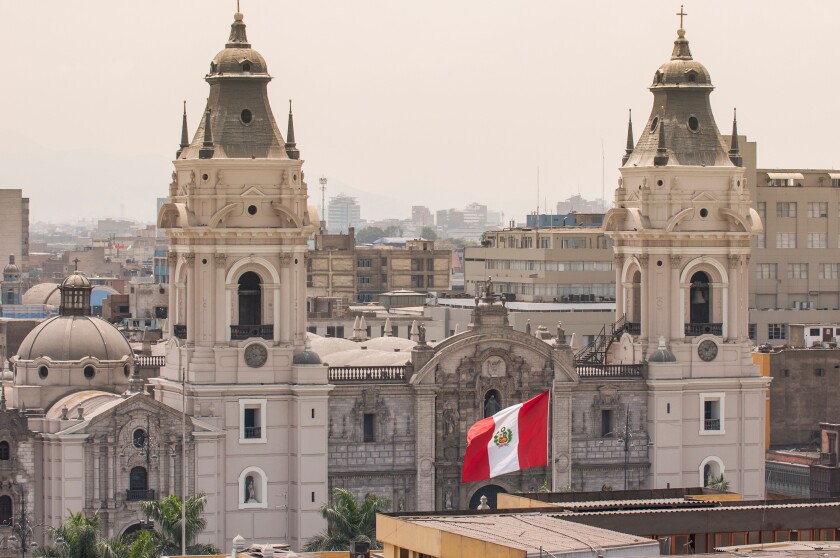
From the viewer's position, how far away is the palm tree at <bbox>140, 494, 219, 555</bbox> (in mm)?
128500

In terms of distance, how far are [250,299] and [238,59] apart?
11257mm

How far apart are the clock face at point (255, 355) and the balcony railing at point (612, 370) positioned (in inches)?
629

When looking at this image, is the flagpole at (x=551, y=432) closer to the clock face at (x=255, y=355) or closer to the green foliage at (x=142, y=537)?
the clock face at (x=255, y=355)

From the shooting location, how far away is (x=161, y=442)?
138 meters

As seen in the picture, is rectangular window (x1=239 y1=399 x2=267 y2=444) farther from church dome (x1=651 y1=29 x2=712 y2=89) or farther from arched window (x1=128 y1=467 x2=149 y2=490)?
church dome (x1=651 y1=29 x2=712 y2=89)

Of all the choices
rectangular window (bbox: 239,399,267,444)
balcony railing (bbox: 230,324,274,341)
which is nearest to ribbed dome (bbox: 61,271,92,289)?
balcony railing (bbox: 230,324,274,341)

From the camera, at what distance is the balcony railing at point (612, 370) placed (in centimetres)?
14612

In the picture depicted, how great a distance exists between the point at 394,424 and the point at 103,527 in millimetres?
15222

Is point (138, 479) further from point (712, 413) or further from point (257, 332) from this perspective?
point (712, 413)

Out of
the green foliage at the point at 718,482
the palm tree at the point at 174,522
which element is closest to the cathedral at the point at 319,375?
the green foliage at the point at 718,482

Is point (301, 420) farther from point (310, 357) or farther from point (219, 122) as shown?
point (219, 122)

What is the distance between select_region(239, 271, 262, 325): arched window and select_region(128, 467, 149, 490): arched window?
851 cm

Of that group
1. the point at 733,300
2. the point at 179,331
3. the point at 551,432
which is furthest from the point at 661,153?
the point at 179,331

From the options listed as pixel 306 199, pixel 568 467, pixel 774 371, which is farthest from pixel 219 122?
pixel 774 371
